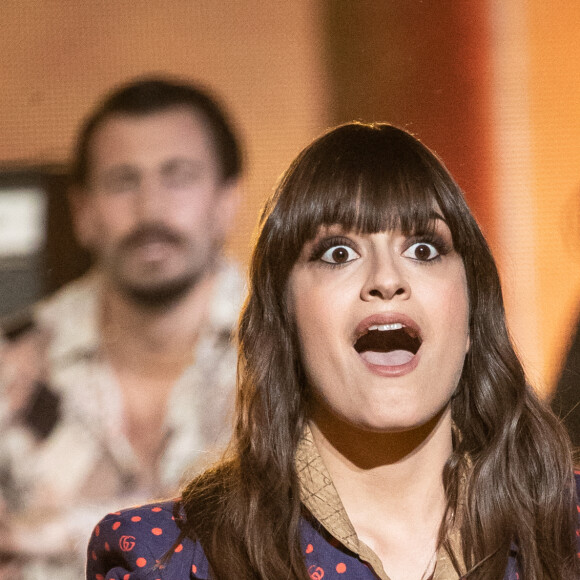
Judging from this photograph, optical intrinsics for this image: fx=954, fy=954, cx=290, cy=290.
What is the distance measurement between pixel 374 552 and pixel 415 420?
192mm

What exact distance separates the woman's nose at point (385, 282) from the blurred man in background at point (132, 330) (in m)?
1.05

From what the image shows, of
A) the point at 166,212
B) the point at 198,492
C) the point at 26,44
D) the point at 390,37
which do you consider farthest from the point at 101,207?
the point at 198,492

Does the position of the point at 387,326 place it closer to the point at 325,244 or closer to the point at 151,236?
the point at 325,244

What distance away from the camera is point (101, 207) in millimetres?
2312

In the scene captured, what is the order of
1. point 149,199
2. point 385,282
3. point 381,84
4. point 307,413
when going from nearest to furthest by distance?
point 385,282
point 307,413
point 381,84
point 149,199

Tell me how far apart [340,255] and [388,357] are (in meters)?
0.16

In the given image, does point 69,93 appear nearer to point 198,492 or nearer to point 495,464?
point 198,492

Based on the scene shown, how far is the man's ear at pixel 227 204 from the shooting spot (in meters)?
2.31

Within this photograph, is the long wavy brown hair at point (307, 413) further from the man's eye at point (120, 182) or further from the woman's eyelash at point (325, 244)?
the man's eye at point (120, 182)

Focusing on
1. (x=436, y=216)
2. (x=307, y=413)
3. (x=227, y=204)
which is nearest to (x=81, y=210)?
(x=227, y=204)

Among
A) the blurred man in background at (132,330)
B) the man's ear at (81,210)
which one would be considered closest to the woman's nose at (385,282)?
the blurred man in background at (132,330)

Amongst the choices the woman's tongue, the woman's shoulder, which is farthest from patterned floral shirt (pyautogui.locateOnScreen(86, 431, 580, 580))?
the woman's tongue

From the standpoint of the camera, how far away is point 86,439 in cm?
227

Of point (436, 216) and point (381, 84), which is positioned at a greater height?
point (381, 84)
